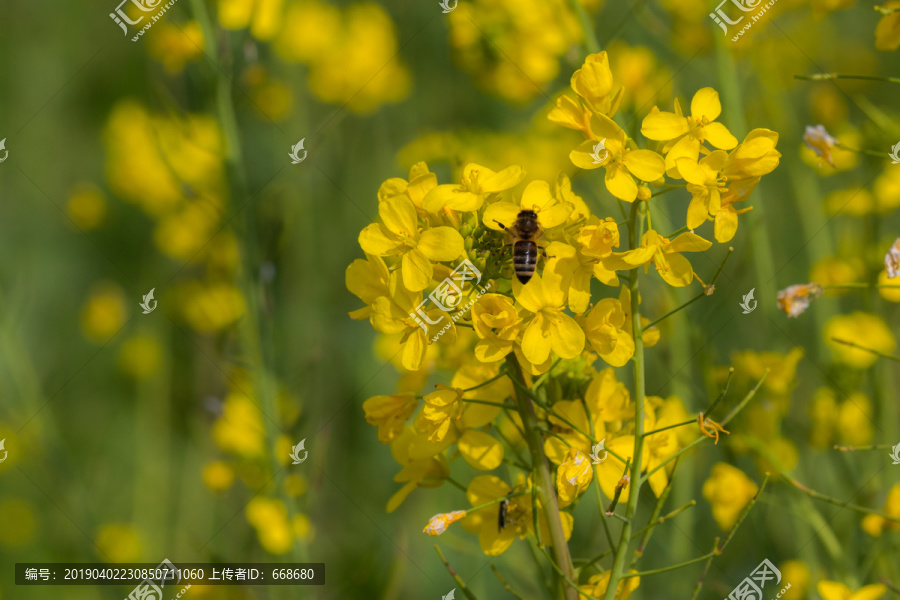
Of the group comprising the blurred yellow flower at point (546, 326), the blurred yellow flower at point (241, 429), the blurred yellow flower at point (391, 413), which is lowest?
the blurred yellow flower at point (241, 429)

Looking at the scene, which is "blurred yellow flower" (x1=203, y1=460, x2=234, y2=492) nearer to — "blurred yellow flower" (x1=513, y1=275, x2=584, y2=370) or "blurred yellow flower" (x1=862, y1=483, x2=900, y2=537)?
"blurred yellow flower" (x1=513, y1=275, x2=584, y2=370)

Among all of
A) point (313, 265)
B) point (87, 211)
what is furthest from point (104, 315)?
point (313, 265)

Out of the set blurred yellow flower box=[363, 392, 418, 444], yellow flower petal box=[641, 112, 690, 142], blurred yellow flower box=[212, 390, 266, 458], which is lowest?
blurred yellow flower box=[212, 390, 266, 458]

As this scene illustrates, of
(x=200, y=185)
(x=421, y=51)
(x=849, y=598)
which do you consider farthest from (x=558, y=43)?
(x=849, y=598)

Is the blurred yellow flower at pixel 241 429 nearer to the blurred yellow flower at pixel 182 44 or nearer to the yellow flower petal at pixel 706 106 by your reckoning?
the blurred yellow flower at pixel 182 44

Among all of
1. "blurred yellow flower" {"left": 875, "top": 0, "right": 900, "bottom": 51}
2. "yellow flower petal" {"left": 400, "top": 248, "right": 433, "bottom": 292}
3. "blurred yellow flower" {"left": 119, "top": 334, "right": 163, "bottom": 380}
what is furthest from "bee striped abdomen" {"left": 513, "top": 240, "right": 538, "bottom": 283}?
"blurred yellow flower" {"left": 119, "top": 334, "right": 163, "bottom": 380}

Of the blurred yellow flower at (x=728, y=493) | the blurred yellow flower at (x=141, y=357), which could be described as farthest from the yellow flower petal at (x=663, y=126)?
the blurred yellow flower at (x=141, y=357)
